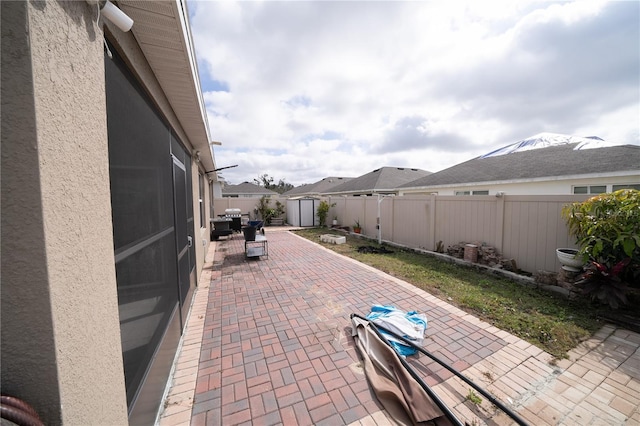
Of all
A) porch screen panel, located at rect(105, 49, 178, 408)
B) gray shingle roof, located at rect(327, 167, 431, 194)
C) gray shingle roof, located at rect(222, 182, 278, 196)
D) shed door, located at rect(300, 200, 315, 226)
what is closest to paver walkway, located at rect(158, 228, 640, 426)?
porch screen panel, located at rect(105, 49, 178, 408)

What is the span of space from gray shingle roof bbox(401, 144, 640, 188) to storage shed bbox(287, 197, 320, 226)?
6.73 meters

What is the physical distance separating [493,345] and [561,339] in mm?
998

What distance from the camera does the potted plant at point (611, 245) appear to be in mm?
3469

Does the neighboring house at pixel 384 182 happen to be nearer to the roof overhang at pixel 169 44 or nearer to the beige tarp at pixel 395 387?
the beige tarp at pixel 395 387

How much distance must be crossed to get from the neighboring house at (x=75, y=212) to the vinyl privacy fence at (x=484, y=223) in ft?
22.5

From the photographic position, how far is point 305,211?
50.5 ft

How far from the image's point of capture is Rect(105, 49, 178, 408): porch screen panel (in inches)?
58.2

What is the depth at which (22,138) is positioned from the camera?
685 millimetres

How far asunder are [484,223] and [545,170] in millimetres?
6492

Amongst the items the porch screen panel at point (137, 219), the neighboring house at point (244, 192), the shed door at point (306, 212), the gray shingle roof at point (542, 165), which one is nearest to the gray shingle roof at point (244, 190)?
the neighboring house at point (244, 192)

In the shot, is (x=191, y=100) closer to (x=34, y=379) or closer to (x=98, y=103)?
(x=98, y=103)

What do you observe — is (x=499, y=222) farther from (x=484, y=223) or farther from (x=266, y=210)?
(x=266, y=210)

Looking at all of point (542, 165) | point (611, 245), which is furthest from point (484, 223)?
point (542, 165)

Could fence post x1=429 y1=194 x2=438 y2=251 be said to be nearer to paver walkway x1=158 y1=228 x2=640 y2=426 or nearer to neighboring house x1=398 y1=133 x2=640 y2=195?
neighboring house x1=398 y1=133 x2=640 y2=195
